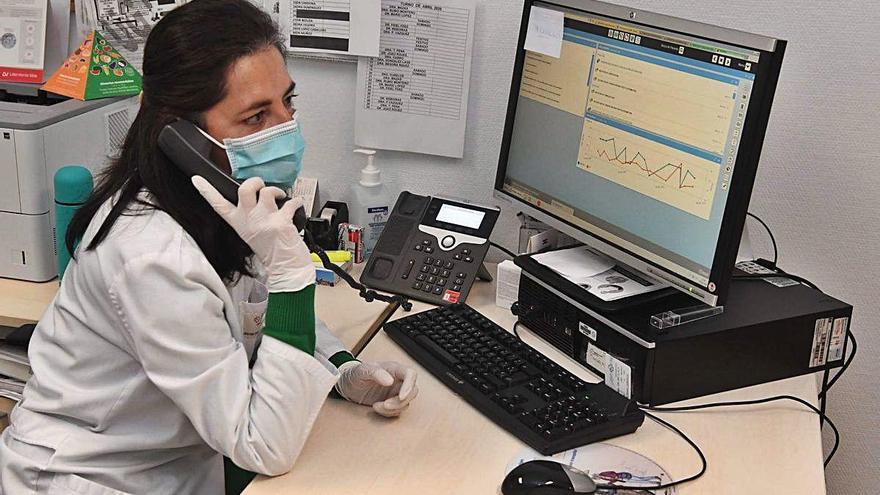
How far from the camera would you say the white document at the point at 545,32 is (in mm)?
1584

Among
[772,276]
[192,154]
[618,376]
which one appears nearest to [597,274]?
[618,376]

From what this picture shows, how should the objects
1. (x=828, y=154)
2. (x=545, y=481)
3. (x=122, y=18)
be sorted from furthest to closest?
(x=122, y=18)
(x=828, y=154)
(x=545, y=481)

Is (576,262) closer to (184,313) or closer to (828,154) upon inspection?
(828,154)

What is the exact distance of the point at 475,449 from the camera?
126 cm

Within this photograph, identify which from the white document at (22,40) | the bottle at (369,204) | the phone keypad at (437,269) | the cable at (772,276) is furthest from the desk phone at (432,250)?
the white document at (22,40)

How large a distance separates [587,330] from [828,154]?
57 cm

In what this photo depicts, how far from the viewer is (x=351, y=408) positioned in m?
1.36

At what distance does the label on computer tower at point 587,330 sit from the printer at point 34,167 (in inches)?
36.1

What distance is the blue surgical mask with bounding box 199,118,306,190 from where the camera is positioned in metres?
1.29

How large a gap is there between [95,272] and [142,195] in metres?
0.12

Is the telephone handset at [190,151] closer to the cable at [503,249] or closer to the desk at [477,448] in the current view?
the desk at [477,448]

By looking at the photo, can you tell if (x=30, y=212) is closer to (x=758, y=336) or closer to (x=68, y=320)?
(x=68, y=320)

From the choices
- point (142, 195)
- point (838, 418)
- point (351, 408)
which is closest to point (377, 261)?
point (351, 408)

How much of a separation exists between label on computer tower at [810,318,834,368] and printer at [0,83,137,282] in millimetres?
1253
